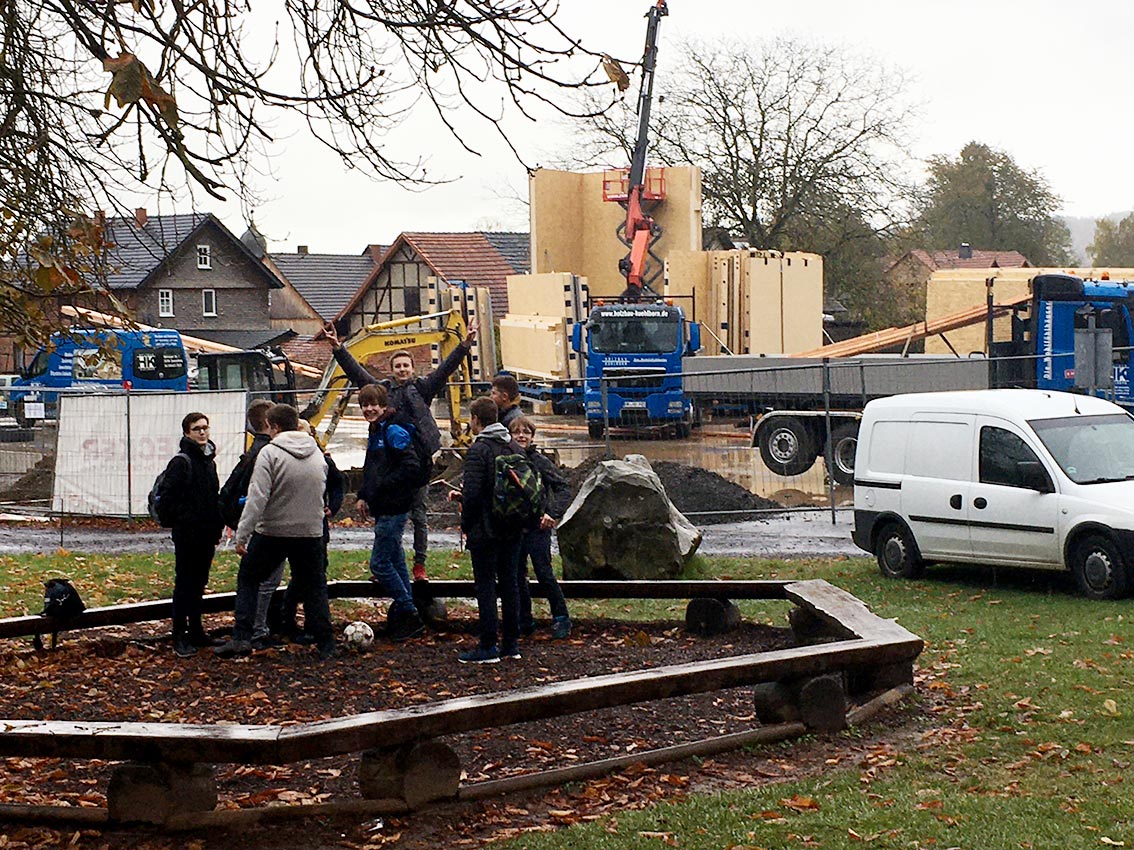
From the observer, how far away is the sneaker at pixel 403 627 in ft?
35.7

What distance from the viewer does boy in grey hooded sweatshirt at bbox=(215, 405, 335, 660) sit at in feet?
31.9

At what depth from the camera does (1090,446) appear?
551 inches

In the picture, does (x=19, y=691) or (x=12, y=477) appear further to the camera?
(x=12, y=477)

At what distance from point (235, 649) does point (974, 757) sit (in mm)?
4944

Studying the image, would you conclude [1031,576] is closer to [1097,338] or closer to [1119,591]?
[1119,591]

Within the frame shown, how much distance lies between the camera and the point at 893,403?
50.1 feet

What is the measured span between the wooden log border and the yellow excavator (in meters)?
16.0

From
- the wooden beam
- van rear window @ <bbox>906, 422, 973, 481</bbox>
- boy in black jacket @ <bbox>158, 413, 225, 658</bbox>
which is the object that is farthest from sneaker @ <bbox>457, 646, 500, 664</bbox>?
the wooden beam

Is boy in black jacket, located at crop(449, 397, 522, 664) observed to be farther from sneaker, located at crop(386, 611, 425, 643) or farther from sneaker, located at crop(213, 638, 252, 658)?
sneaker, located at crop(213, 638, 252, 658)

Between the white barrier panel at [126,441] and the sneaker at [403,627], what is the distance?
9.93 m

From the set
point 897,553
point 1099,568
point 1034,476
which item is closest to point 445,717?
point 1099,568

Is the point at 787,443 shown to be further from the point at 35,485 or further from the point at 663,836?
the point at 663,836

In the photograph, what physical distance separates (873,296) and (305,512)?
49834mm

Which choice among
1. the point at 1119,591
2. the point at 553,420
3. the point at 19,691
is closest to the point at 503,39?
the point at 19,691
